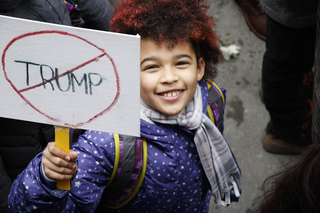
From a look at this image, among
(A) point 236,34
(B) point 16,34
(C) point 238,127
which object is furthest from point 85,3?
(A) point 236,34

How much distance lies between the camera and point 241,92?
3.13 meters

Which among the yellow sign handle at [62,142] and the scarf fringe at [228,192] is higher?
the yellow sign handle at [62,142]

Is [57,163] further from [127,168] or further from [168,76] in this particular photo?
[168,76]

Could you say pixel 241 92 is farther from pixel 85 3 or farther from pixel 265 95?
pixel 85 3

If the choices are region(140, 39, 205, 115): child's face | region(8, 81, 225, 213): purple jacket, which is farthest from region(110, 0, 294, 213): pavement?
region(140, 39, 205, 115): child's face

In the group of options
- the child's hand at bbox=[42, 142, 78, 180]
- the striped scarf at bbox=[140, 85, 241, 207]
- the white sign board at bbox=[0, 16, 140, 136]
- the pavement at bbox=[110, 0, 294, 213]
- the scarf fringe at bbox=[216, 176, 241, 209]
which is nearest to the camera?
the white sign board at bbox=[0, 16, 140, 136]

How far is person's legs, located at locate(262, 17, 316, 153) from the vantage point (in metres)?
2.01

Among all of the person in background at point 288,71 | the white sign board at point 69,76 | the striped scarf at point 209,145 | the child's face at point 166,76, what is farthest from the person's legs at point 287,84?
the white sign board at point 69,76

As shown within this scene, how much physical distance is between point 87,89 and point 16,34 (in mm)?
259

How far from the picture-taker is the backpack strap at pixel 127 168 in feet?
4.21

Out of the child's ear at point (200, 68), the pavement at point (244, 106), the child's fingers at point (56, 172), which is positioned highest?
the child's ear at point (200, 68)

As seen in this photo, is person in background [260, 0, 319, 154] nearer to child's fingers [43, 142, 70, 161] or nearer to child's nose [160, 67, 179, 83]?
child's nose [160, 67, 179, 83]

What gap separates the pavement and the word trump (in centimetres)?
174

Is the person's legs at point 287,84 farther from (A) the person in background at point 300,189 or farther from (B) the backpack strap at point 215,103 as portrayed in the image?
(A) the person in background at point 300,189
